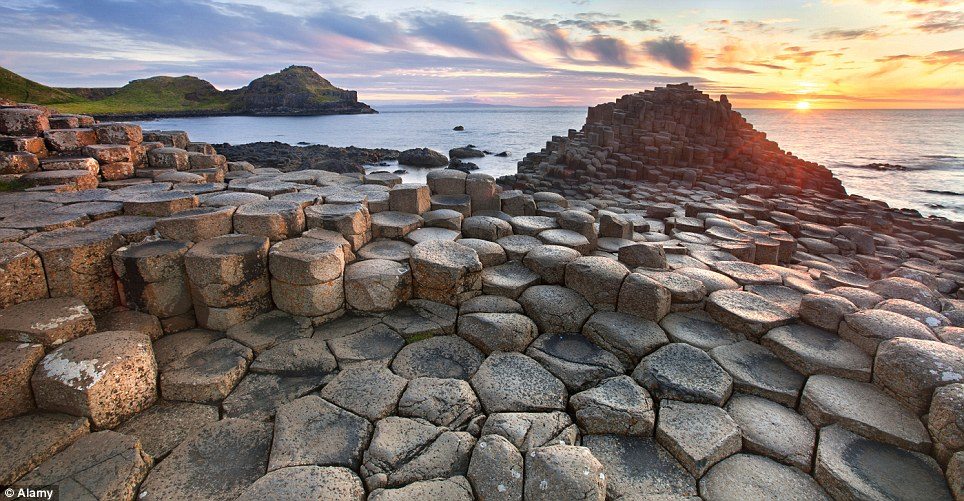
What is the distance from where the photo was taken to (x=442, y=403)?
350 centimetres

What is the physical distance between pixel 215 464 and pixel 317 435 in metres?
0.65

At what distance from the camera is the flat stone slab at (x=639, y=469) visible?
2.93 m

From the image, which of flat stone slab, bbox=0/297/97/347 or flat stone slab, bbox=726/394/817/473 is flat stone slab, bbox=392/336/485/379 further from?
flat stone slab, bbox=0/297/97/347

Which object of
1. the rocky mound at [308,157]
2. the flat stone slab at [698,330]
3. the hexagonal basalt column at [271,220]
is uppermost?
the rocky mound at [308,157]

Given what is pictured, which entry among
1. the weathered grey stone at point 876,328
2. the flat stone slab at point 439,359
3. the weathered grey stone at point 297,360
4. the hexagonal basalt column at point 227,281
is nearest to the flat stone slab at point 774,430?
the weathered grey stone at point 876,328

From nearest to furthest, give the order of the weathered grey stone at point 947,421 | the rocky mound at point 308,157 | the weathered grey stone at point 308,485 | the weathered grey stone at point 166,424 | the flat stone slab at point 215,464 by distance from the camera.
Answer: the weathered grey stone at point 308,485 → the flat stone slab at point 215,464 → the weathered grey stone at point 947,421 → the weathered grey stone at point 166,424 → the rocky mound at point 308,157

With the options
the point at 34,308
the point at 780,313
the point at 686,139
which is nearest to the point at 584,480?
the point at 780,313

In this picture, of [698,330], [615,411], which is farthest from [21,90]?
[698,330]

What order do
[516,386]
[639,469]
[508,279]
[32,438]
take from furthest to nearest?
1. [508,279]
2. [516,386]
3. [639,469]
4. [32,438]

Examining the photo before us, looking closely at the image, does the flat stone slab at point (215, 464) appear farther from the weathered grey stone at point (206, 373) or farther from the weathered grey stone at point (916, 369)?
→ the weathered grey stone at point (916, 369)

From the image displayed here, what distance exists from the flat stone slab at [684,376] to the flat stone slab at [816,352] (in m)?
Result: 0.70

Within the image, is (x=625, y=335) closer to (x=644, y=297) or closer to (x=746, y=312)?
(x=644, y=297)

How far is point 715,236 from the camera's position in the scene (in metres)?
7.52

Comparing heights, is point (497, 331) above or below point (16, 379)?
below
